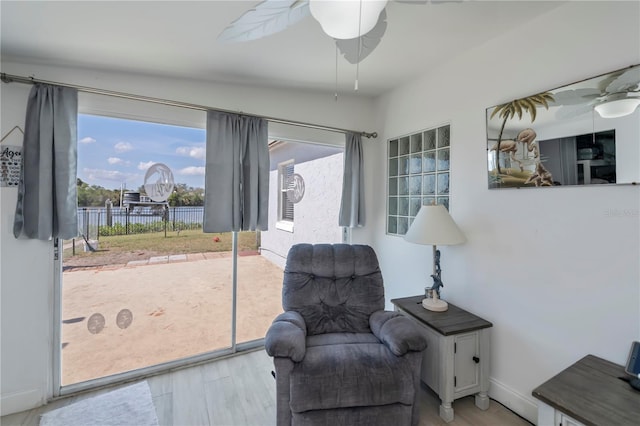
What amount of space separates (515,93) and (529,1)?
19.5 inches

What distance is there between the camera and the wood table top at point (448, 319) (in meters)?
1.78

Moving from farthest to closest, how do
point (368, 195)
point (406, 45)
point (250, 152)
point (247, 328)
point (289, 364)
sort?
1. point (368, 195)
2. point (247, 328)
3. point (250, 152)
4. point (406, 45)
5. point (289, 364)

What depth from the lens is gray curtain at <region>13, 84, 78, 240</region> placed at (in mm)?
1818

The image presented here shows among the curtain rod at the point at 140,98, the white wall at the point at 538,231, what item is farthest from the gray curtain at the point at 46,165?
the white wall at the point at 538,231

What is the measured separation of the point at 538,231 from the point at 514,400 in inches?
44.3

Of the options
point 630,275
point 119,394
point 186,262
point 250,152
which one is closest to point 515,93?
point 630,275

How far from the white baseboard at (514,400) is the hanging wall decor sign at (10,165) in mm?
3539

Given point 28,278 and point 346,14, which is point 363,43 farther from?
point 28,278

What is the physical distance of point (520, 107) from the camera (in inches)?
69.9

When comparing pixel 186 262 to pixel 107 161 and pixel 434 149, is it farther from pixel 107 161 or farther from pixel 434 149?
pixel 434 149

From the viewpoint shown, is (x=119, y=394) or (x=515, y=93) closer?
(x=515, y=93)

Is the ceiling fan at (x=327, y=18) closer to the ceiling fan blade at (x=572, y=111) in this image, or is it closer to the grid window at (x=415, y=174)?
the ceiling fan blade at (x=572, y=111)

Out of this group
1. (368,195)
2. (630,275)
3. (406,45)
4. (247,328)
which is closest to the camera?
(630,275)

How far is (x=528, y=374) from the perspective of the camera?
5.75 ft
